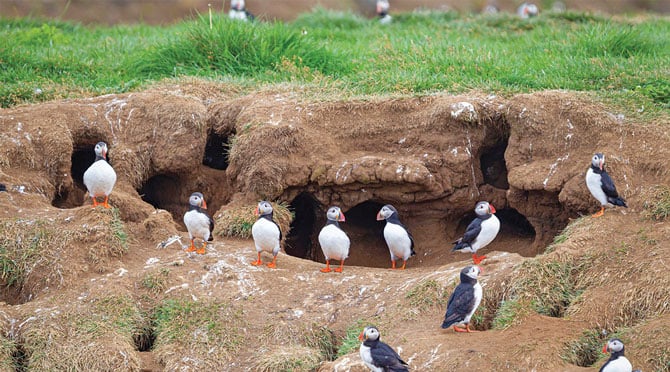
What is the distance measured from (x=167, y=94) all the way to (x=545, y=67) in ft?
15.2

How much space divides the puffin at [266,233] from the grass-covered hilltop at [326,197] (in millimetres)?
49

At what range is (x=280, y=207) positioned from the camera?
1082 centimetres

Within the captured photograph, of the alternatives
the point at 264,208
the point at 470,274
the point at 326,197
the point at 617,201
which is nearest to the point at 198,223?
the point at 264,208

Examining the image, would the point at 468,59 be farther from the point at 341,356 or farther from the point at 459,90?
the point at 341,356

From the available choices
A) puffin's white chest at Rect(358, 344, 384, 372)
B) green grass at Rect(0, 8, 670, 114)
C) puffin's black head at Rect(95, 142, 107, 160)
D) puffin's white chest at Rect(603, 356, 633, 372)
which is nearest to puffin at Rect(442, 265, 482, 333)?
puffin's white chest at Rect(358, 344, 384, 372)

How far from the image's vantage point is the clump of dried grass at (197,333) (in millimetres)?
8570

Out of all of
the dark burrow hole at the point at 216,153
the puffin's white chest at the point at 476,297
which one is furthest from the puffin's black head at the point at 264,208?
the puffin's white chest at the point at 476,297

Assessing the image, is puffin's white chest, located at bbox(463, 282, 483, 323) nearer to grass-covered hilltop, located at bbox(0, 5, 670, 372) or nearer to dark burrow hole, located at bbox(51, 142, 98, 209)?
grass-covered hilltop, located at bbox(0, 5, 670, 372)

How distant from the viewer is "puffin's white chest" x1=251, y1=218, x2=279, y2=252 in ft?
31.4

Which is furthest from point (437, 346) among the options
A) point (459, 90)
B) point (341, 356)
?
point (459, 90)

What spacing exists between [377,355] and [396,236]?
2.56 m

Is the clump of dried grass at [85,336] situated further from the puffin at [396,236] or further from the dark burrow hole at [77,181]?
the puffin at [396,236]

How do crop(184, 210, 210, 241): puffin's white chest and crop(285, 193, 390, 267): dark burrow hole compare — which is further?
crop(285, 193, 390, 267): dark burrow hole

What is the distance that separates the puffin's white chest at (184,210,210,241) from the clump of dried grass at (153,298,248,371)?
0.89 m
